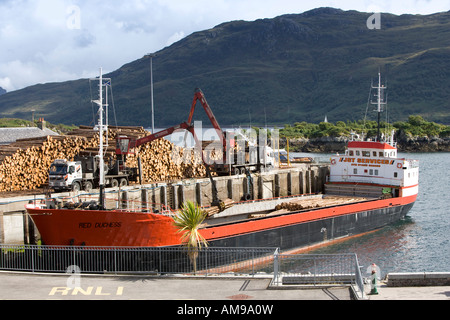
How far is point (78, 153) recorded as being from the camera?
36500 millimetres

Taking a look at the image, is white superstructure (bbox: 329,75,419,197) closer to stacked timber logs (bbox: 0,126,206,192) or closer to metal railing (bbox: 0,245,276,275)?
stacked timber logs (bbox: 0,126,206,192)

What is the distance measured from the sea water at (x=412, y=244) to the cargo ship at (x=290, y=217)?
3.64 feet

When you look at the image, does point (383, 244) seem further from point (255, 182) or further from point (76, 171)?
point (76, 171)

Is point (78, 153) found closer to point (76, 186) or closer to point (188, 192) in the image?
point (76, 186)

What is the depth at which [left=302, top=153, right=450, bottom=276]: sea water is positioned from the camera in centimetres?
3231

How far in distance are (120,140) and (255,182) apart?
1161 centimetres

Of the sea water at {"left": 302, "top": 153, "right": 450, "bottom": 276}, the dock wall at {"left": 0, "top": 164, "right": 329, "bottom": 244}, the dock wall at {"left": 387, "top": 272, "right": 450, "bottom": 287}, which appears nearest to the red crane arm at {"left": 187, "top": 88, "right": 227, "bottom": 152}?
the dock wall at {"left": 0, "top": 164, "right": 329, "bottom": 244}

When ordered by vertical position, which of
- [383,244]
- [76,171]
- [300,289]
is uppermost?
[76,171]

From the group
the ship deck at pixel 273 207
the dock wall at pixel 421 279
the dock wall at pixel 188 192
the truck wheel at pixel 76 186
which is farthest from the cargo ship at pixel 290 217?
the dock wall at pixel 421 279

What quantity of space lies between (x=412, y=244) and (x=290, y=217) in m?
9.48

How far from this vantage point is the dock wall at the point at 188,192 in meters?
26.0
